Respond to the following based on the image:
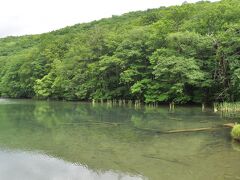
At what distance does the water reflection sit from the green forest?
2245cm

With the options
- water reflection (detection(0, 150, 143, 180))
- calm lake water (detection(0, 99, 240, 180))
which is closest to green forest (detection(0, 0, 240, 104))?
calm lake water (detection(0, 99, 240, 180))

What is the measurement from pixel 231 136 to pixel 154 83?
25298 millimetres

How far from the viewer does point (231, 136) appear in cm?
1727

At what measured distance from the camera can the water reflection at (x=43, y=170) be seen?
1173 cm

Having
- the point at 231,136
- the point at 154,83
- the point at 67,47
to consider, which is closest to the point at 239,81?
the point at 154,83

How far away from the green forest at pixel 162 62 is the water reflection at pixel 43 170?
22448mm

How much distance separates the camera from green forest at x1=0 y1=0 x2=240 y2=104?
3539cm

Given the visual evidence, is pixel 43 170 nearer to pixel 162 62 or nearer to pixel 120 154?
pixel 120 154

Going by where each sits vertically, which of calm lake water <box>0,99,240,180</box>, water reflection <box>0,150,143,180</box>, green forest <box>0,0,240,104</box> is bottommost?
water reflection <box>0,150,143,180</box>

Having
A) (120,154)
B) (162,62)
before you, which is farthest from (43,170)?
(162,62)

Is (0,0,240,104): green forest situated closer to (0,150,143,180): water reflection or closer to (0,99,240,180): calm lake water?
(0,99,240,180): calm lake water

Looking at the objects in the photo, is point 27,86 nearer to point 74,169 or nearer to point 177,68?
point 177,68

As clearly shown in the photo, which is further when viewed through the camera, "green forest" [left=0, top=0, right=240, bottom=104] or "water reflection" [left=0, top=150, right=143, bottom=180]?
"green forest" [left=0, top=0, right=240, bottom=104]

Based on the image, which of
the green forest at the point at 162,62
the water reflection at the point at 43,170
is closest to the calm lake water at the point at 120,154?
the water reflection at the point at 43,170
